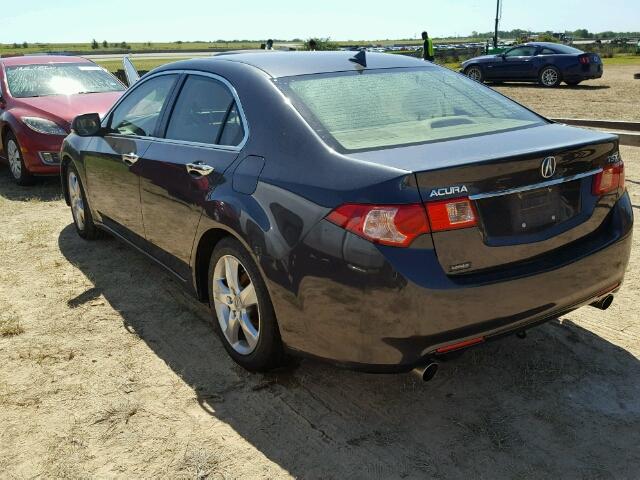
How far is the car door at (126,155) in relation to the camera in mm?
4309

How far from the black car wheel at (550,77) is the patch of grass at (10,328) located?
18.3 metres

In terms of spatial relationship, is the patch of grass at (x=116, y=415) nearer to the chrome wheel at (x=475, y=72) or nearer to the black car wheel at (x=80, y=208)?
the black car wheel at (x=80, y=208)

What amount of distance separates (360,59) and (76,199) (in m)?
3.34

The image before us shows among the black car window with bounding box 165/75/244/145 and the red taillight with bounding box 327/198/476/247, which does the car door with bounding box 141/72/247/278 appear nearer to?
the black car window with bounding box 165/75/244/145

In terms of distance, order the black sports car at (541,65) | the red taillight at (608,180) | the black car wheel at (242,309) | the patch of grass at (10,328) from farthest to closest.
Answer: the black sports car at (541,65), the patch of grass at (10,328), the black car wheel at (242,309), the red taillight at (608,180)

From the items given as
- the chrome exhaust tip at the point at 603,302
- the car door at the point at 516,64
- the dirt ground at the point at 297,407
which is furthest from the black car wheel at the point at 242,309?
the car door at the point at 516,64

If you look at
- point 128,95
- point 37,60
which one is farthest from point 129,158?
point 37,60

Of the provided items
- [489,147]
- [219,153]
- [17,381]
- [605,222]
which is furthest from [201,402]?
[605,222]

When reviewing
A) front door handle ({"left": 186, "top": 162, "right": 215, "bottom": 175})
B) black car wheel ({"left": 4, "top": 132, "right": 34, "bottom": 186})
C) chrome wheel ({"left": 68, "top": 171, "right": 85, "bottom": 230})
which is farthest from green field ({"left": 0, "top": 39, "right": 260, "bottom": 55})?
front door handle ({"left": 186, "top": 162, "right": 215, "bottom": 175})

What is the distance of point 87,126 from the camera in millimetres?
4949

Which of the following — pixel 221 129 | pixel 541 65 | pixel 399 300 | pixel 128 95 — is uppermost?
pixel 128 95

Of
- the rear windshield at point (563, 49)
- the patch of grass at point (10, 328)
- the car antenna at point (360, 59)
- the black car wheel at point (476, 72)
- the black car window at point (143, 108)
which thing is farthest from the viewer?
the black car wheel at point (476, 72)

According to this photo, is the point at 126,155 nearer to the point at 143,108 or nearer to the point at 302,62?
the point at 143,108

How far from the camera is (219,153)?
3.42 m
